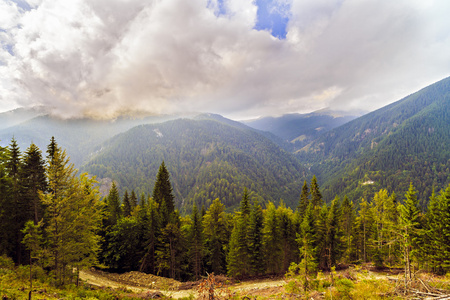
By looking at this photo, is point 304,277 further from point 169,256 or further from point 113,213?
point 113,213

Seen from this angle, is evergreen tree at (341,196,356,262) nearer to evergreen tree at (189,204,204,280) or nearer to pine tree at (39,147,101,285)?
evergreen tree at (189,204,204,280)

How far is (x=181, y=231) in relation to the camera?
3666cm

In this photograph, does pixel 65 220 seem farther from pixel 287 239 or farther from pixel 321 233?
pixel 321 233

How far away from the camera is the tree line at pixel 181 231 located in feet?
64.3

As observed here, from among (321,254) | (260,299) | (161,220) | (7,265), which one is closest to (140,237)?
(161,220)

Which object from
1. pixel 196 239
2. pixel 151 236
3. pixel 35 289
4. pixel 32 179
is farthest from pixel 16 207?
pixel 196 239

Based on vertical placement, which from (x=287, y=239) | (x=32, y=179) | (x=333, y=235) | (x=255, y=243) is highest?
(x=32, y=179)

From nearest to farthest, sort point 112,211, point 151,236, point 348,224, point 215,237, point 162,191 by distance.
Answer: point 151,236 < point 215,237 < point 112,211 < point 162,191 < point 348,224

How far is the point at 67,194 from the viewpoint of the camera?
2028 cm

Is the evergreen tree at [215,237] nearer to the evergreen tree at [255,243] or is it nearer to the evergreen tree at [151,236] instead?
the evergreen tree at [255,243]

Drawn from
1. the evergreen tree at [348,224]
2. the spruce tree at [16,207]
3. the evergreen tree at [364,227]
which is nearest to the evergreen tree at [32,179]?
the spruce tree at [16,207]

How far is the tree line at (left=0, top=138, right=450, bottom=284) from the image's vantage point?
19.6 m

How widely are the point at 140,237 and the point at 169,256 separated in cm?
692

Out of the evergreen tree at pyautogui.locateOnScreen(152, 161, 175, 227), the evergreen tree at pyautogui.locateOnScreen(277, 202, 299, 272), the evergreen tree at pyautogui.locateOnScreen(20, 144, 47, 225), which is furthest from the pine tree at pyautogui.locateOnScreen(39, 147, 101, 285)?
the evergreen tree at pyautogui.locateOnScreen(277, 202, 299, 272)
